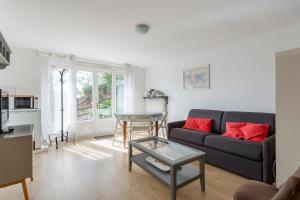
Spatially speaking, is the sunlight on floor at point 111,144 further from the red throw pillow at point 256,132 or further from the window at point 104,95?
the red throw pillow at point 256,132

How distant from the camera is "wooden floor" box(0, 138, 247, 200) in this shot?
1.84 m

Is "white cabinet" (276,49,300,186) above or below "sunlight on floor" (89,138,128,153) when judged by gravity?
above

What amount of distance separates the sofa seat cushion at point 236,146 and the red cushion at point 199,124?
0.45 metres

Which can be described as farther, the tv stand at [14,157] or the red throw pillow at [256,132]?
the red throw pillow at [256,132]

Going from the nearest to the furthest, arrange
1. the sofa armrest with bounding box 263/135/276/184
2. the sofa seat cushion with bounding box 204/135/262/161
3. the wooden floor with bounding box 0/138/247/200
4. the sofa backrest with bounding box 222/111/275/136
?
the wooden floor with bounding box 0/138/247/200, the sofa armrest with bounding box 263/135/276/184, the sofa seat cushion with bounding box 204/135/262/161, the sofa backrest with bounding box 222/111/275/136

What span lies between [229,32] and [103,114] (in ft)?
12.6

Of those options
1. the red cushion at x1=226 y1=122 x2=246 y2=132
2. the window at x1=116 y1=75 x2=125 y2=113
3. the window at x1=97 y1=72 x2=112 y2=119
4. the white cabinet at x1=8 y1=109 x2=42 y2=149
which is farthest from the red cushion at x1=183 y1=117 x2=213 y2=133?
the white cabinet at x1=8 y1=109 x2=42 y2=149

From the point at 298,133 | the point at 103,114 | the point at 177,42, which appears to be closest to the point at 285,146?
the point at 298,133

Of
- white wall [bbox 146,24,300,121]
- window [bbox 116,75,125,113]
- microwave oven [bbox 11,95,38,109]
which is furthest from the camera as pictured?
window [bbox 116,75,125,113]

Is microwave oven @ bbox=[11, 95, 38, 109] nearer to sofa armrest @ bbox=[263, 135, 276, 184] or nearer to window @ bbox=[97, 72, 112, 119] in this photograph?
window @ bbox=[97, 72, 112, 119]

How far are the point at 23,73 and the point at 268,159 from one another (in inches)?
186

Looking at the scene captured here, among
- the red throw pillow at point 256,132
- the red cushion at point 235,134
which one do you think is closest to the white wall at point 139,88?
the red cushion at point 235,134

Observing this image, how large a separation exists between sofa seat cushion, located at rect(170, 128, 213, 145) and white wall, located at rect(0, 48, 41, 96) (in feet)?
10.6

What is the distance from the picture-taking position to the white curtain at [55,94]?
149 inches
